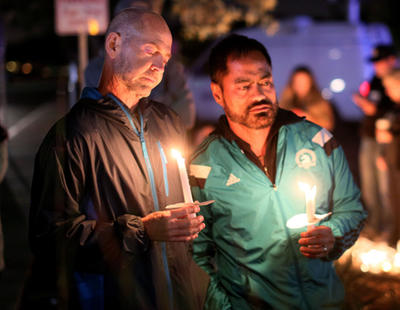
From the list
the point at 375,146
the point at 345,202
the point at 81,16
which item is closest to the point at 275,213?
the point at 345,202

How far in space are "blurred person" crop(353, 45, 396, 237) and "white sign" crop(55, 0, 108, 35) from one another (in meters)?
3.69

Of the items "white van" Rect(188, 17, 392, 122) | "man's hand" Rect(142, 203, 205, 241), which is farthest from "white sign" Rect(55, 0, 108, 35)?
"white van" Rect(188, 17, 392, 122)

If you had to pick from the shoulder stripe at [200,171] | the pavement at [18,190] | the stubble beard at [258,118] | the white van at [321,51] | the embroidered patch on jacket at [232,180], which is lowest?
the pavement at [18,190]

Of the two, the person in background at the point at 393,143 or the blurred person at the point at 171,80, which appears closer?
the blurred person at the point at 171,80

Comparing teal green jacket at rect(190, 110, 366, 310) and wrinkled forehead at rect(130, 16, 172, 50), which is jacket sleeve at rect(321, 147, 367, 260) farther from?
wrinkled forehead at rect(130, 16, 172, 50)

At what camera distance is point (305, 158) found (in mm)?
2756

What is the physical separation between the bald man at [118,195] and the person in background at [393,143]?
177 inches

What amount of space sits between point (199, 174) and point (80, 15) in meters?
5.75

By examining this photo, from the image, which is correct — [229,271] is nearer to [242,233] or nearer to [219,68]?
[242,233]

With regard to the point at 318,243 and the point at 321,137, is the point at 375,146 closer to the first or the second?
the point at 321,137

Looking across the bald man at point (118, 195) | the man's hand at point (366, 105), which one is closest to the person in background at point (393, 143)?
the man's hand at point (366, 105)

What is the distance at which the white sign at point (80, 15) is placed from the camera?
788 cm

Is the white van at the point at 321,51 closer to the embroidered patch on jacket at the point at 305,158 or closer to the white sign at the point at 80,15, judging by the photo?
the white sign at the point at 80,15

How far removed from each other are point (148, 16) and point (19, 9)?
17.6m
